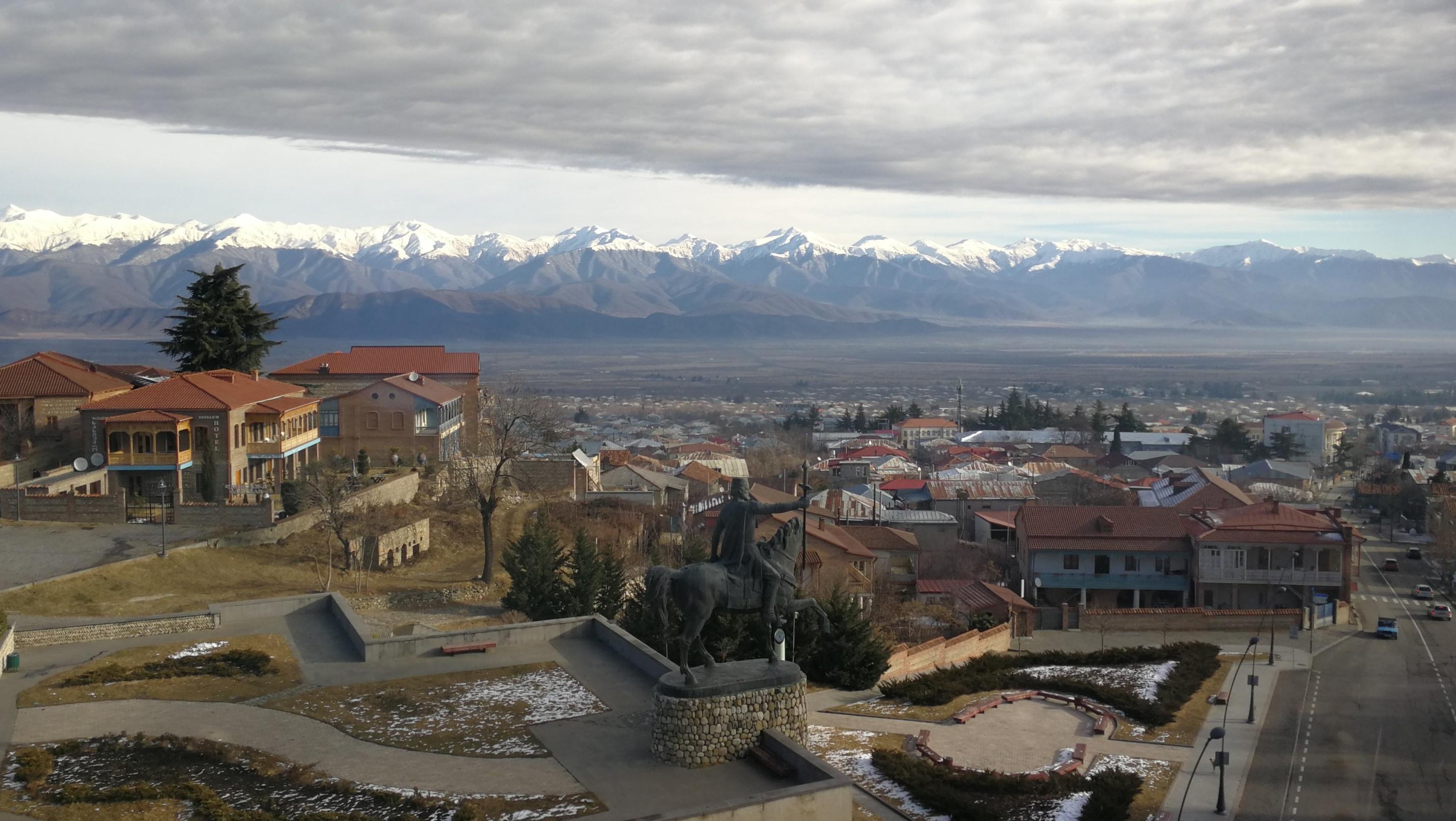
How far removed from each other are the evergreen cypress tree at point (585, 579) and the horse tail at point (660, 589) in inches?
503

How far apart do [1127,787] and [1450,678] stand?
20314 millimetres

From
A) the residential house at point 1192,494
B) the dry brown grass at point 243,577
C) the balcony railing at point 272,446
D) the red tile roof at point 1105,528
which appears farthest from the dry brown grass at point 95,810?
the residential house at point 1192,494

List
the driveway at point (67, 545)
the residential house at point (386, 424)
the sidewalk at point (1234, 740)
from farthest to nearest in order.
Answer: the residential house at point (386, 424), the driveway at point (67, 545), the sidewalk at point (1234, 740)

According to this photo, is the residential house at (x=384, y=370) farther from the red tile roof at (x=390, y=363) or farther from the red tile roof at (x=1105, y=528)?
the red tile roof at (x=1105, y=528)

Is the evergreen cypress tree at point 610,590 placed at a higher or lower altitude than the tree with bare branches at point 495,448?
lower

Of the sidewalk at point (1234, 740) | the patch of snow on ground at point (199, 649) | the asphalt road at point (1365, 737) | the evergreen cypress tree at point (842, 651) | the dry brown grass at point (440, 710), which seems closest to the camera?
the dry brown grass at point (440, 710)

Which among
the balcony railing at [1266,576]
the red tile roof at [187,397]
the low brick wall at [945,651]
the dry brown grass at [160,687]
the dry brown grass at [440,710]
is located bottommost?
the balcony railing at [1266,576]

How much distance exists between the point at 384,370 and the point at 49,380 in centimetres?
1417

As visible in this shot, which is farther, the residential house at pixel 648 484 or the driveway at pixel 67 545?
the residential house at pixel 648 484

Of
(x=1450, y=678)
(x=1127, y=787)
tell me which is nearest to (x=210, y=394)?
(x=1127, y=787)

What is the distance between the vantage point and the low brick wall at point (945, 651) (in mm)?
29070

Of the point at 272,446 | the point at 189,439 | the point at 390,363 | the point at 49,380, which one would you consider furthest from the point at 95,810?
the point at 390,363

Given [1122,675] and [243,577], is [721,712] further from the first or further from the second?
[243,577]

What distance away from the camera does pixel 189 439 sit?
39.3 metres
